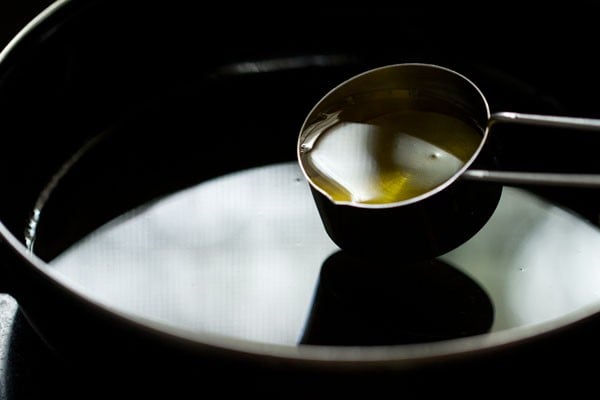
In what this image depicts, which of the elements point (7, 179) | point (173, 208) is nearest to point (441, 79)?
point (173, 208)

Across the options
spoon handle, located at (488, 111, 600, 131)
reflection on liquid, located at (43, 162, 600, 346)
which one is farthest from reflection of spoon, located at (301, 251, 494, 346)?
spoon handle, located at (488, 111, 600, 131)

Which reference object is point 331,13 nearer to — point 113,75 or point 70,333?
point 113,75

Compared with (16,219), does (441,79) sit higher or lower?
higher

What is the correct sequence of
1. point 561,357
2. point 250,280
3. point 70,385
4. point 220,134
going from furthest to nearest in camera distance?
point 220,134, point 250,280, point 70,385, point 561,357

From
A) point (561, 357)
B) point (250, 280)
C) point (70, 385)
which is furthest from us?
point (250, 280)

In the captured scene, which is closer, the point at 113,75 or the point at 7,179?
the point at 7,179

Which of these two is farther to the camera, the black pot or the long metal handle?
the black pot

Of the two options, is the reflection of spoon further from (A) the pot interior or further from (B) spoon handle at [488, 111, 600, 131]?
(B) spoon handle at [488, 111, 600, 131]
